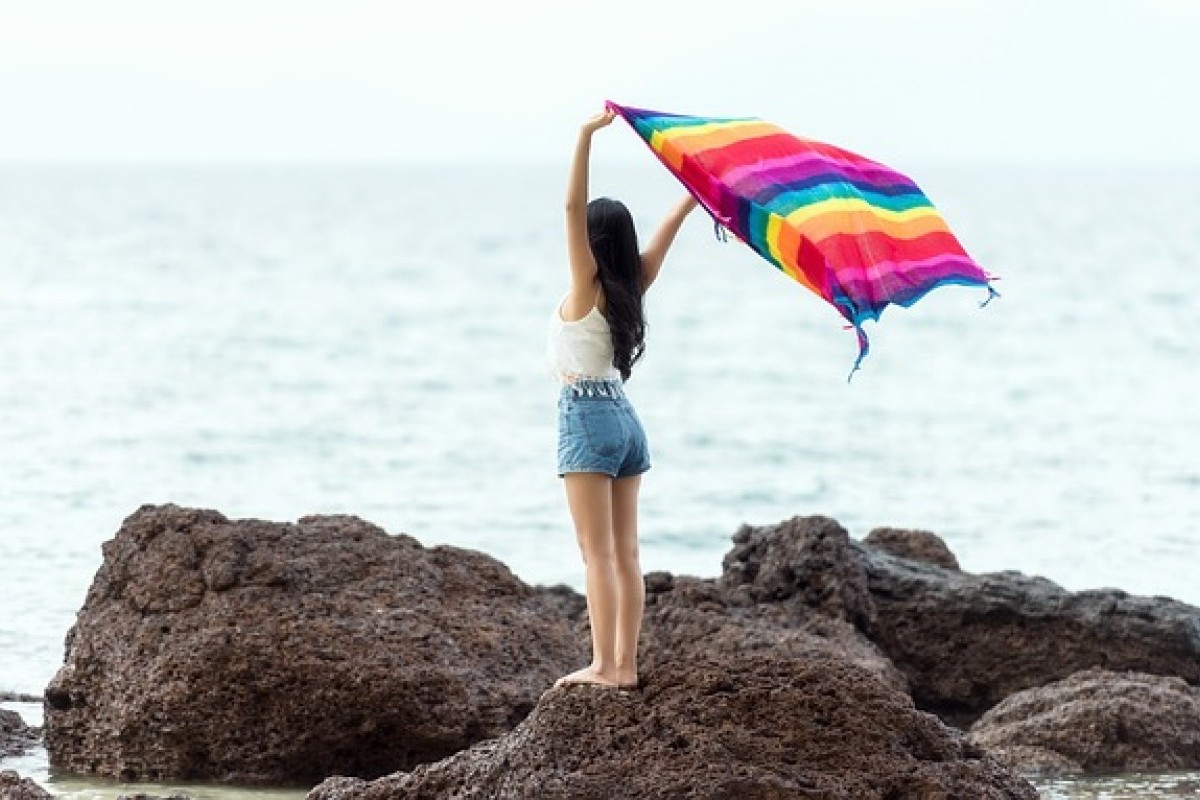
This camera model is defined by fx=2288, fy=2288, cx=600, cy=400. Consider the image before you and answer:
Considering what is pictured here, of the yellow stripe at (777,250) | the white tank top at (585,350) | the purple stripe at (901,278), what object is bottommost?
the white tank top at (585,350)

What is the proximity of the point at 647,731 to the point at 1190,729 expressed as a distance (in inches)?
157

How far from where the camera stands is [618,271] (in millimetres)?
7848

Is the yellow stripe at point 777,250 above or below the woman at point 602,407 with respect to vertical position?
above

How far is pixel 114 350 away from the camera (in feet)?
127

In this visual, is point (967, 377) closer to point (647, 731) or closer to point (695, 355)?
point (695, 355)

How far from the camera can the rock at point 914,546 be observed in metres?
12.9

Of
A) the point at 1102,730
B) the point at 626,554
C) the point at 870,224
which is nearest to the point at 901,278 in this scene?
the point at 870,224

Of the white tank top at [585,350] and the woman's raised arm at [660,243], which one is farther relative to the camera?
the woman's raised arm at [660,243]

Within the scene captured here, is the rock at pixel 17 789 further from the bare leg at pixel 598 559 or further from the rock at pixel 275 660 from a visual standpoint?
the bare leg at pixel 598 559

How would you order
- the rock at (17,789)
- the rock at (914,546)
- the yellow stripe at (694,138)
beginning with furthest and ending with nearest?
the rock at (914,546), the yellow stripe at (694,138), the rock at (17,789)

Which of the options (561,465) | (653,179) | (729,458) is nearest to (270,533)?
(561,465)

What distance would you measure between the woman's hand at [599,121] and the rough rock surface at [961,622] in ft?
14.1

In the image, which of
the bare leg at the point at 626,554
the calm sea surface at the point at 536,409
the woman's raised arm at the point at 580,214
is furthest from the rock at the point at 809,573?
the woman's raised arm at the point at 580,214

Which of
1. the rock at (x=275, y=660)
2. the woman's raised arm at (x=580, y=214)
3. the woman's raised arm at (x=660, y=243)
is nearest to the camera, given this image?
the woman's raised arm at (x=580, y=214)
